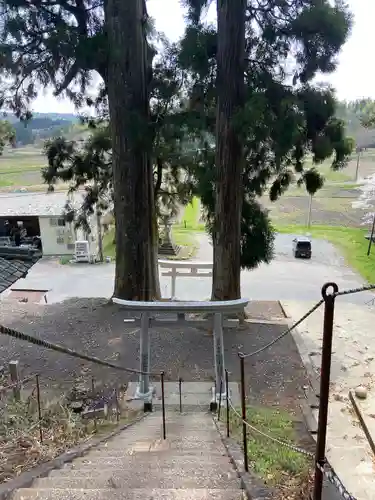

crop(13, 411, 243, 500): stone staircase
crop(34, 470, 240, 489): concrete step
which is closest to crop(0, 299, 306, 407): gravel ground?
crop(13, 411, 243, 500): stone staircase

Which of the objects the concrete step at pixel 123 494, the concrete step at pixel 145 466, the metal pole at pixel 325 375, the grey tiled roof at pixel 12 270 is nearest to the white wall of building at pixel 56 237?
the grey tiled roof at pixel 12 270

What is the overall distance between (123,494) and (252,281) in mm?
14521


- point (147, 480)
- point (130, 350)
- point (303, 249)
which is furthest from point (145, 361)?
point (303, 249)

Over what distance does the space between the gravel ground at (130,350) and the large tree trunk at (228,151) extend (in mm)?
1226

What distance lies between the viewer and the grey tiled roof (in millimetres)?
6891

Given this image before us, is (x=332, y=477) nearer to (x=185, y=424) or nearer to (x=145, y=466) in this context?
(x=145, y=466)

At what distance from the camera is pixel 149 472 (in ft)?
11.3

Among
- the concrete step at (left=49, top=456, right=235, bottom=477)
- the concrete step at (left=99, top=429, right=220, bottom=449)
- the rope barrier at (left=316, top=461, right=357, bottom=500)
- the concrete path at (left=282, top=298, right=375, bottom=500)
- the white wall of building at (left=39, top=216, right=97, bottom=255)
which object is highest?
the rope barrier at (left=316, top=461, right=357, bottom=500)

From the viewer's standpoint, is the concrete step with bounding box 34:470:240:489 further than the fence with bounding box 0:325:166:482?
No

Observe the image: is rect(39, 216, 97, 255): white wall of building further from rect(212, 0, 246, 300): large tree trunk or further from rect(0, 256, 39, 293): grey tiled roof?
rect(0, 256, 39, 293): grey tiled roof

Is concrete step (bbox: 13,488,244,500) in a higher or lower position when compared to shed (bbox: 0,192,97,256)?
higher

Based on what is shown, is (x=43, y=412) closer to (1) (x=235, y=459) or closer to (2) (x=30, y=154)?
(1) (x=235, y=459)

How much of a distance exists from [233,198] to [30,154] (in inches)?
2271

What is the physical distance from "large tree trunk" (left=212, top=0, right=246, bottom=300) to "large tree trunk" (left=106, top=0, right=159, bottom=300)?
163cm
